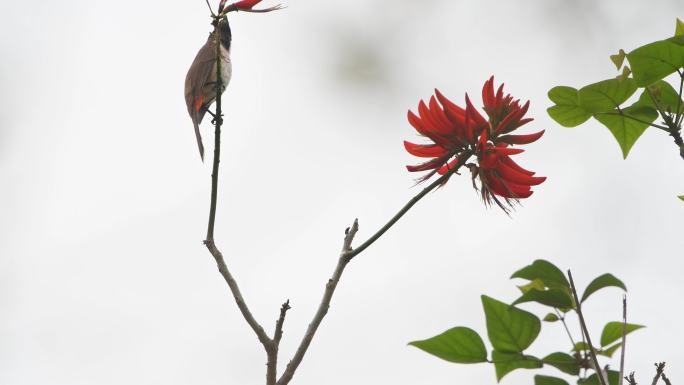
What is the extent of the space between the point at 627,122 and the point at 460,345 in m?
0.67

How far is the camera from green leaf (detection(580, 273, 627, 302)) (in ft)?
4.18

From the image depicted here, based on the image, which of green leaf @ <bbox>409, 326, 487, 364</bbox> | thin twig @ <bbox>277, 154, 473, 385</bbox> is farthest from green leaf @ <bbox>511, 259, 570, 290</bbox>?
thin twig @ <bbox>277, 154, 473, 385</bbox>

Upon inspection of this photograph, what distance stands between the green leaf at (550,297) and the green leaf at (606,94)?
0.45 meters

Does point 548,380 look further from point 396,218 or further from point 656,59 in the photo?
point 656,59

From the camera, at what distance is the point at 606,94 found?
1522 mm

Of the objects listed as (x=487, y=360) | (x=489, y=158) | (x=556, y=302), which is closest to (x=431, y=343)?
(x=487, y=360)

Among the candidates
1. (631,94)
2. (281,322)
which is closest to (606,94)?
(631,94)

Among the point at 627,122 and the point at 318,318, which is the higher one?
the point at 627,122

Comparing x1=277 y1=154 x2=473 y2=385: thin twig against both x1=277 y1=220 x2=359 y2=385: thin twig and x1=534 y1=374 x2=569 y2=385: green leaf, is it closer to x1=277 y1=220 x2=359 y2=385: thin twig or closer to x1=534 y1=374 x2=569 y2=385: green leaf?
x1=277 y1=220 x2=359 y2=385: thin twig

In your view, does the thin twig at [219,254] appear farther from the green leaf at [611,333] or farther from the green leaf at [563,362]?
the green leaf at [611,333]

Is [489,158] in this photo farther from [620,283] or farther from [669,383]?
[669,383]

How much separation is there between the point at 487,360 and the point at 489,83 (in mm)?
732

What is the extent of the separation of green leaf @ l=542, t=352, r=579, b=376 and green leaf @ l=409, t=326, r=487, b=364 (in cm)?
12

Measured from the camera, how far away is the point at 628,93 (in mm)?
1525
